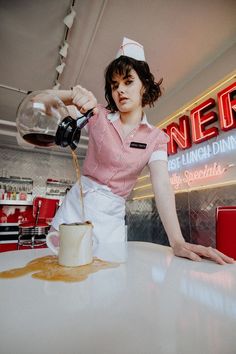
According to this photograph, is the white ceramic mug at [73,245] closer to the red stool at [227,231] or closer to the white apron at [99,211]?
the white apron at [99,211]

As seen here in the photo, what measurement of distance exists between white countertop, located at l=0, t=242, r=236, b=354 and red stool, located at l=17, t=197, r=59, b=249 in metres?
3.32

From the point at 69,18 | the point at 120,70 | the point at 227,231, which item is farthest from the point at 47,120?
the point at 69,18

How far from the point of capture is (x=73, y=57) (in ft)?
9.89

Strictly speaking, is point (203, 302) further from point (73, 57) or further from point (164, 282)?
point (73, 57)

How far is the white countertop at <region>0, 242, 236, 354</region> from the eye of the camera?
0.27m

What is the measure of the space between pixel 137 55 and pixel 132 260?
1.33 m

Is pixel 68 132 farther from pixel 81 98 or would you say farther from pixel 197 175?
pixel 197 175

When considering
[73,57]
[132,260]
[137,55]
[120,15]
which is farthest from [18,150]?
[132,260]

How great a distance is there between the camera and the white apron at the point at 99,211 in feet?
3.77

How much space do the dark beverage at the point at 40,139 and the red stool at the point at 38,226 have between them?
9.66 ft

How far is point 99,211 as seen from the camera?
118cm

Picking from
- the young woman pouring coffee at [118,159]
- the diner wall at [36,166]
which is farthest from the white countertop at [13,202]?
the young woman pouring coffee at [118,159]

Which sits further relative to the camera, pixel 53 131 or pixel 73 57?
pixel 73 57

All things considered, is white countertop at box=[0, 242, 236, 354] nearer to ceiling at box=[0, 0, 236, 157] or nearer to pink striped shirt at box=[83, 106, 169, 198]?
pink striped shirt at box=[83, 106, 169, 198]
